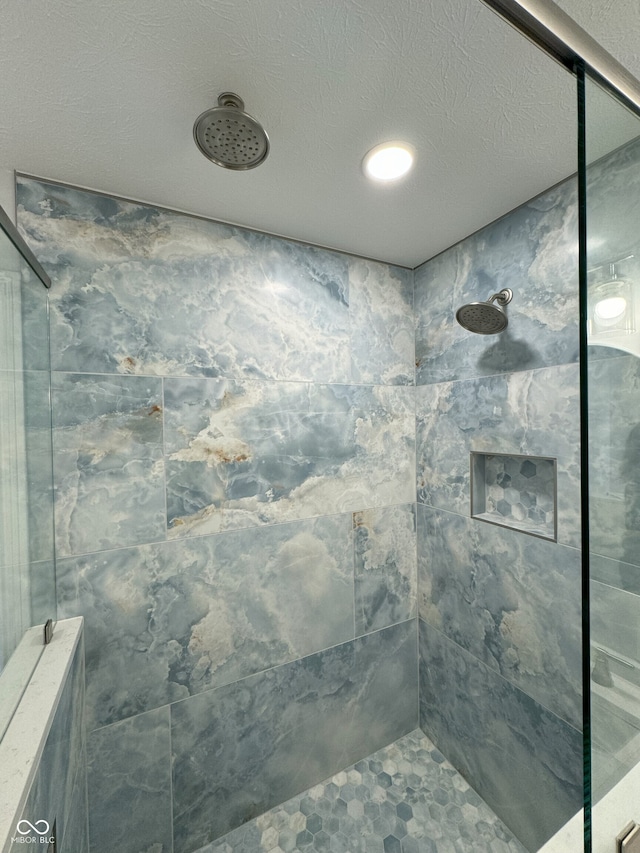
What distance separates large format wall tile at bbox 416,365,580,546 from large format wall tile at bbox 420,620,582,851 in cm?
59

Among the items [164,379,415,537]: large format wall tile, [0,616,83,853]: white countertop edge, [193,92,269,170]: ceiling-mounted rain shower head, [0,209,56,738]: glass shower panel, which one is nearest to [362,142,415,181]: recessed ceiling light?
[193,92,269,170]: ceiling-mounted rain shower head

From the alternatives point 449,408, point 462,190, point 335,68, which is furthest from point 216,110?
point 449,408

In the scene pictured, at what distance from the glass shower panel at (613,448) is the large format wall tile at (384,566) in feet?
3.13

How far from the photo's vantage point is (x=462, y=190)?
3.51 feet

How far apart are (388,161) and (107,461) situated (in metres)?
1.15

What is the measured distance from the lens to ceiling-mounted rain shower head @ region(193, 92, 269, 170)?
708 mm

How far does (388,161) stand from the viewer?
0.93 meters

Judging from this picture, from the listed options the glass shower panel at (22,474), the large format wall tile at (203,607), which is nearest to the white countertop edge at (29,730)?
the glass shower panel at (22,474)

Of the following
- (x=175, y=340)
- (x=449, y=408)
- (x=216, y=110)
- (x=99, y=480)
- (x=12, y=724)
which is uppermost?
(x=216, y=110)

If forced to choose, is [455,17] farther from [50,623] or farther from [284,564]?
[50,623]

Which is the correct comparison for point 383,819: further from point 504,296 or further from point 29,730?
point 504,296

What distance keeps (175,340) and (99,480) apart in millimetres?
485

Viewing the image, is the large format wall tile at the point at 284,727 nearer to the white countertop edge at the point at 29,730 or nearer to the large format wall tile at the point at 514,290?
the white countertop edge at the point at 29,730

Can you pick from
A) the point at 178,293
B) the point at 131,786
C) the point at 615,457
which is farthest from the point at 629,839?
the point at 178,293
